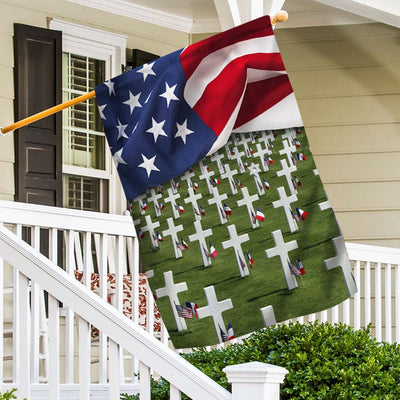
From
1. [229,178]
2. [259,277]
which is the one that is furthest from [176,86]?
[259,277]

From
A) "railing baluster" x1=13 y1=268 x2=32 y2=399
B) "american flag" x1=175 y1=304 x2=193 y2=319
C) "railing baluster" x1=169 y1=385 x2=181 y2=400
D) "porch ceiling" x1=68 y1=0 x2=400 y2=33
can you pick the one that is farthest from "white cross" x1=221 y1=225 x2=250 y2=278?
"porch ceiling" x1=68 y1=0 x2=400 y2=33

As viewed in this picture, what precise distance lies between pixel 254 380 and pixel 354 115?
429 centimetres

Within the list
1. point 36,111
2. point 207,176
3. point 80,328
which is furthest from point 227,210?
point 36,111

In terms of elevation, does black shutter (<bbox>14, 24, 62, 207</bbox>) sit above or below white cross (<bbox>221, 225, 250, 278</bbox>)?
above

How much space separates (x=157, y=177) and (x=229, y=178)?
272 mm

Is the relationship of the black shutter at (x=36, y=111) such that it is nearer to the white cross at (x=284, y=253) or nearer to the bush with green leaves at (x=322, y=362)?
the bush with green leaves at (x=322, y=362)

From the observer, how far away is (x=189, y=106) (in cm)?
327

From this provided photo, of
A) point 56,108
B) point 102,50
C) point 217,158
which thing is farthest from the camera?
point 102,50

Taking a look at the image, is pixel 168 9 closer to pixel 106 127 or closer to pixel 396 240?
pixel 396 240

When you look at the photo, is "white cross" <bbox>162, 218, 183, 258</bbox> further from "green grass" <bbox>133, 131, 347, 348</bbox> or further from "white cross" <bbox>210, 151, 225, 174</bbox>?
"white cross" <bbox>210, 151, 225, 174</bbox>

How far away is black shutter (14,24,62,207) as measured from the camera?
5621 mm

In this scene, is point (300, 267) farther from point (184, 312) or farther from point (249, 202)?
point (184, 312)

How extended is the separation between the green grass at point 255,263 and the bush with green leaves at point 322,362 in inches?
9.6

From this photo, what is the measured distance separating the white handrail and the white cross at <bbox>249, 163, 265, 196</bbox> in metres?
0.70
